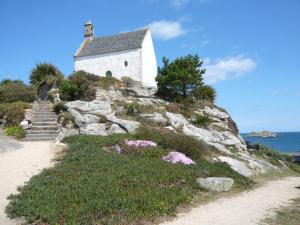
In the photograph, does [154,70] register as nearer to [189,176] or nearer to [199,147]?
[199,147]

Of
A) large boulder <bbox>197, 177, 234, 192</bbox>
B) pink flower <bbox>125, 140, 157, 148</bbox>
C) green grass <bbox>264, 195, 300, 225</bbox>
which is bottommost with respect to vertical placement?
green grass <bbox>264, 195, 300, 225</bbox>

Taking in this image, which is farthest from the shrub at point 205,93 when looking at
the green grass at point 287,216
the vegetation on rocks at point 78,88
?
the green grass at point 287,216

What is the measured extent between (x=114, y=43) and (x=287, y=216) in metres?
30.1

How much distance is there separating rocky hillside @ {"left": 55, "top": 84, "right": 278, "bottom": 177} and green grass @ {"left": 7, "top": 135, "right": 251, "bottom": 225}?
15.3 ft

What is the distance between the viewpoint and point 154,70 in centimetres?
3934

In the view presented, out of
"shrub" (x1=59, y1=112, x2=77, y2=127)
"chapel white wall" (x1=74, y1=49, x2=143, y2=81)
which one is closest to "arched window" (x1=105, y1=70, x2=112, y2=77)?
"chapel white wall" (x1=74, y1=49, x2=143, y2=81)

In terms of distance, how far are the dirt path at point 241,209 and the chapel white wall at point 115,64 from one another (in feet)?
73.4

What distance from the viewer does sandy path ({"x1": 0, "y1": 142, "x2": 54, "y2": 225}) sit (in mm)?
13531

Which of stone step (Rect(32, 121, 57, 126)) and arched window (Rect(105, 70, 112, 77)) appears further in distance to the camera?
arched window (Rect(105, 70, 112, 77))

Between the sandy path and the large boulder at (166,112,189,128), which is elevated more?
the large boulder at (166,112,189,128)

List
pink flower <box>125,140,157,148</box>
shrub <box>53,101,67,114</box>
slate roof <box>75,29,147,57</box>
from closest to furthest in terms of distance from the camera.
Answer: pink flower <box>125,140,157,148</box>, shrub <box>53,101,67,114</box>, slate roof <box>75,29,147,57</box>

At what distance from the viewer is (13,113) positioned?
25734mm

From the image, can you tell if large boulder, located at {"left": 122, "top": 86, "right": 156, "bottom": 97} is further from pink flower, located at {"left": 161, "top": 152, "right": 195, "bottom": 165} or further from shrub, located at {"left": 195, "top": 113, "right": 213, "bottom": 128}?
pink flower, located at {"left": 161, "top": 152, "right": 195, "bottom": 165}

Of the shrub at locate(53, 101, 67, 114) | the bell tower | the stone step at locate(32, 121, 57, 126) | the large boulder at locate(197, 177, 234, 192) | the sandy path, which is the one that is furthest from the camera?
the bell tower
